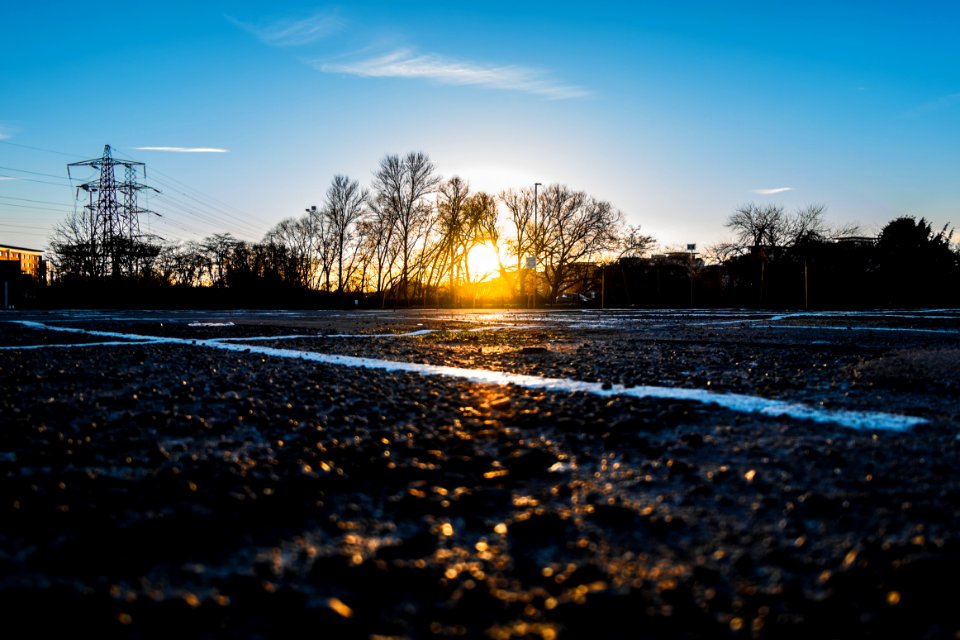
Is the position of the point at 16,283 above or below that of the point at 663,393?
above

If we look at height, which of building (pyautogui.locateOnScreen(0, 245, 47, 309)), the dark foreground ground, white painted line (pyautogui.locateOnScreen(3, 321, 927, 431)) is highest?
building (pyautogui.locateOnScreen(0, 245, 47, 309))

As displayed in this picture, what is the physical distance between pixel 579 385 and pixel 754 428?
0.87m

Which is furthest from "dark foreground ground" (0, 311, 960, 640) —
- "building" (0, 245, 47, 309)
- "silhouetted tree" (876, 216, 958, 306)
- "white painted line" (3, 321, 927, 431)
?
"building" (0, 245, 47, 309)

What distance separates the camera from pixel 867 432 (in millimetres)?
1689

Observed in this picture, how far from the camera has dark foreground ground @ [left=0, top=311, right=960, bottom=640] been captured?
0.81 meters

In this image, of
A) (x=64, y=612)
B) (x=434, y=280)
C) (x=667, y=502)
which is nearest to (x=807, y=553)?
(x=667, y=502)

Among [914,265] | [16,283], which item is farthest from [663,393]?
[16,283]

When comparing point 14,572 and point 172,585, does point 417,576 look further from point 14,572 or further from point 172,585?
point 14,572

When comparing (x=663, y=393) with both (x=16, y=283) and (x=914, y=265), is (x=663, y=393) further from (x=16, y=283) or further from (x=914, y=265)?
(x=16, y=283)

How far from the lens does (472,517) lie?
45.1 inches

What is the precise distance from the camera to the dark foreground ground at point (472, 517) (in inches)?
32.1

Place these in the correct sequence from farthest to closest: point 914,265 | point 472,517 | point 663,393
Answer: point 914,265 → point 663,393 → point 472,517

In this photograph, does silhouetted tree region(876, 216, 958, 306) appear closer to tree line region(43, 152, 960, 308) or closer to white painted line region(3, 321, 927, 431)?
tree line region(43, 152, 960, 308)

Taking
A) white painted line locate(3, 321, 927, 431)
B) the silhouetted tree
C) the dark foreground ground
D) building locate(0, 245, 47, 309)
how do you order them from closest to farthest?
the dark foreground ground
white painted line locate(3, 321, 927, 431)
the silhouetted tree
building locate(0, 245, 47, 309)
